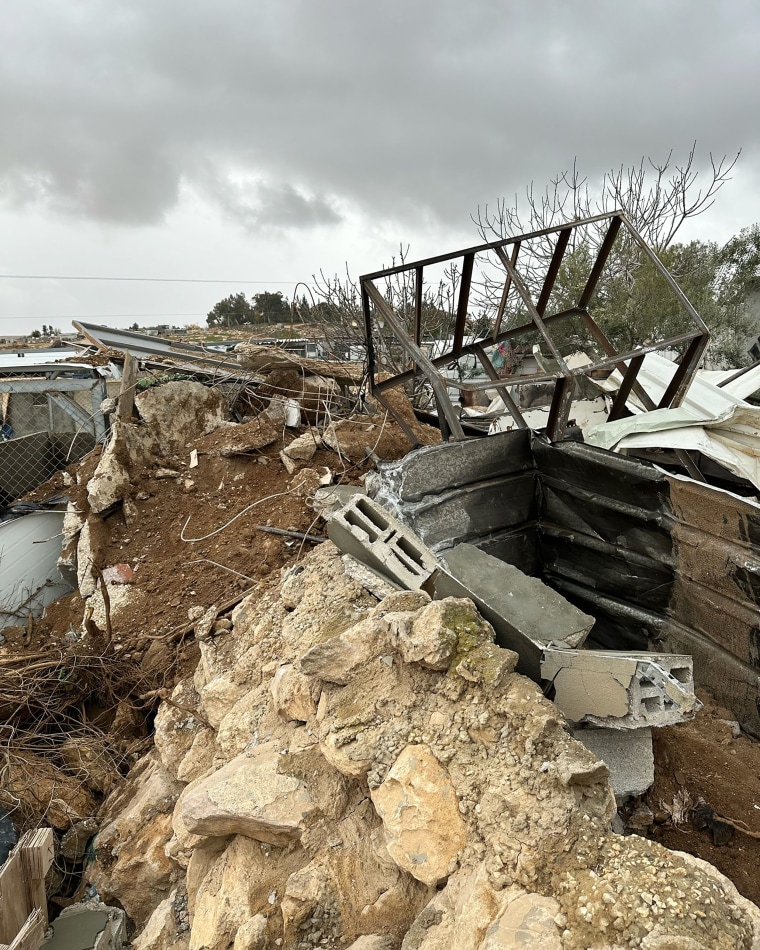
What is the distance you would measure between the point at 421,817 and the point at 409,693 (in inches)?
17.3

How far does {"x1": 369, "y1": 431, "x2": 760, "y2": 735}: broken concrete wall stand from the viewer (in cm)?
269

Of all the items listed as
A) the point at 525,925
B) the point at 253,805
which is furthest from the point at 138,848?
the point at 525,925

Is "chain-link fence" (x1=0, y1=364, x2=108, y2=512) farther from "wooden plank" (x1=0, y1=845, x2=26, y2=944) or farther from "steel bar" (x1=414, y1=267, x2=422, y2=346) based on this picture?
"wooden plank" (x1=0, y1=845, x2=26, y2=944)

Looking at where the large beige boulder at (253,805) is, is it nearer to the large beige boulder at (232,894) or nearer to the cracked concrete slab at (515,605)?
the large beige boulder at (232,894)

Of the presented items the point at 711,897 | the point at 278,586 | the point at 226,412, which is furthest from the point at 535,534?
the point at 226,412

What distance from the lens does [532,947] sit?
1.32 m

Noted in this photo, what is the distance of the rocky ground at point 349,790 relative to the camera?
4.86 ft

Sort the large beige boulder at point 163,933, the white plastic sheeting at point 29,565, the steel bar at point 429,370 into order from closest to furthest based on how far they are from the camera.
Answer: the large beige boulder at point 163,933, the steel bar at point 429,370, the white plastic sheeting at point 29,565

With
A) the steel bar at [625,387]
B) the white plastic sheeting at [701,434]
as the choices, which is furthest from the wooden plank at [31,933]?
the steel bar at [625,387]

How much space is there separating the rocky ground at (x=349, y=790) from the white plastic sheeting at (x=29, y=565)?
1342 mm

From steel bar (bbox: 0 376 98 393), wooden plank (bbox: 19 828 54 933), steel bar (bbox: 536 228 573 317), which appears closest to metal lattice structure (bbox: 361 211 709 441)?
steel bar (bbox: 536 228 573 317)

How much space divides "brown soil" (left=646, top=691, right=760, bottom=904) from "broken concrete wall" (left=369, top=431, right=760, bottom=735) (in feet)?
0.81

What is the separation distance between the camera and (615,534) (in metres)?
3.25

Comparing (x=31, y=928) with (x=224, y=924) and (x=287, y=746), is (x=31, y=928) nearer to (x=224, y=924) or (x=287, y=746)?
(x=224, y=924)
